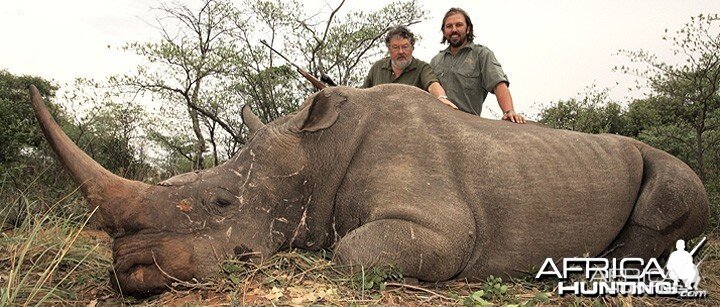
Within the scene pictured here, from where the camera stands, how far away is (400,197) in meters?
3.56

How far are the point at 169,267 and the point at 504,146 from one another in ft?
7.35

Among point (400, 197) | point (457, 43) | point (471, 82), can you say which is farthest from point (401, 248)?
point (457, 43)

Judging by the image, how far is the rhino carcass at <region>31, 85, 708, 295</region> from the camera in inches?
131

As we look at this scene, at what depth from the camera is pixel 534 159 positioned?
412 cm

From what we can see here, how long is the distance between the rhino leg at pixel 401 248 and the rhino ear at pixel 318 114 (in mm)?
833

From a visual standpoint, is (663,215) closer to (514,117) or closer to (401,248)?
(514,117)

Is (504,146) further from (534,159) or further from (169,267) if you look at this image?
(169,267)

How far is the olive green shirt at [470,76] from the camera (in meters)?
6.05

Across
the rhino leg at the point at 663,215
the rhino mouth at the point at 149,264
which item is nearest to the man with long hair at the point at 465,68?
the rhino leg at the point at 663,215

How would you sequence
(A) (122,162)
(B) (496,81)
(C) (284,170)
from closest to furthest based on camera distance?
1. (C) (284,170)
2. (B) (496,81)
3. (A) (122,162)

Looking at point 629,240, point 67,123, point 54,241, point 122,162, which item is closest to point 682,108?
point 629,240

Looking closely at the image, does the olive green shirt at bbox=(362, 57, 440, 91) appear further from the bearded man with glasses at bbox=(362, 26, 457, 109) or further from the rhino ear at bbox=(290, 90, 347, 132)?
the rhino ear at bbox=(290, 90, 347, 132)

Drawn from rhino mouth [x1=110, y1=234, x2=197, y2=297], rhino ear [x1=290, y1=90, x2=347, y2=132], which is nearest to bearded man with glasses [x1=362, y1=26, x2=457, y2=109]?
rhino ear [x1=290, y1=90, x2=347, y2=132]

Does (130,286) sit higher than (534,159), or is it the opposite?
(534,159)
